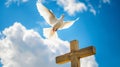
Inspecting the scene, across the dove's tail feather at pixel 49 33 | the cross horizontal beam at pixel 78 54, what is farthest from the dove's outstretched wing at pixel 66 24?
the cross horizontal beam at pixel 78 54

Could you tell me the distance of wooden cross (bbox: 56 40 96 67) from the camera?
294 inches

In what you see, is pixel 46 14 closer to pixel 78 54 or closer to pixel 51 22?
pixel 51 22

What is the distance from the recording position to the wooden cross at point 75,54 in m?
7.48

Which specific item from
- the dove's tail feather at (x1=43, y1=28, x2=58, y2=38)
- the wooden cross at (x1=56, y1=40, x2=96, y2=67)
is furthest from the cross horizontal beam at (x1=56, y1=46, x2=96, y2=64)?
the dove's tail feather at (x1=43, y1=28, x2=58, y2=38)

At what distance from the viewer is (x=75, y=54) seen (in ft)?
25.5

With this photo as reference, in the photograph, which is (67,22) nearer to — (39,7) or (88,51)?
(39,7)

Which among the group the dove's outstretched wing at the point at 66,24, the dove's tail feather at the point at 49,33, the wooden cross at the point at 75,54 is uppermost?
the dove's outstretched wing at the point at 66,24

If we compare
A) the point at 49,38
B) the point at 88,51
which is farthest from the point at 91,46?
the point at 49,38

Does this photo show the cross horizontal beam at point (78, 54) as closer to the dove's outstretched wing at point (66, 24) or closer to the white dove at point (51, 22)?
the white dove at point (51, 22)

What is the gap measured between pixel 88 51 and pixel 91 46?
134 millimetres

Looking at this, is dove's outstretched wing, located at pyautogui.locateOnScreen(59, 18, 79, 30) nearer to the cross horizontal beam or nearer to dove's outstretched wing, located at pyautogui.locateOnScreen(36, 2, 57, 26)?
dove's outstretched wing, located at pyautogui.locateOnScreen(36, 2, 57, 26)

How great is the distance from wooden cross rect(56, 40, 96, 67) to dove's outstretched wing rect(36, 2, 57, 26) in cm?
196

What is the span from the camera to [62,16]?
10.3 metres

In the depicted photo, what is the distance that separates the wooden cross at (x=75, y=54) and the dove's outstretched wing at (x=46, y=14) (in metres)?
1.96
